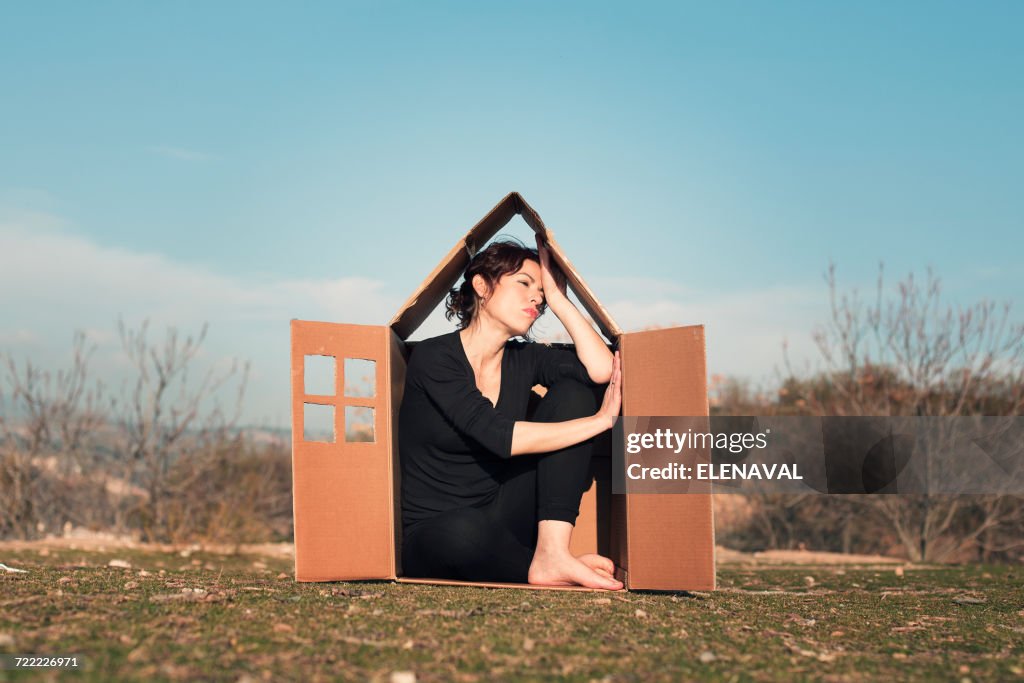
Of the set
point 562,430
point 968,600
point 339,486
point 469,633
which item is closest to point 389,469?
point 339,486

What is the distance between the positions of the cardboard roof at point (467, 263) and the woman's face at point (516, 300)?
121 millimetres

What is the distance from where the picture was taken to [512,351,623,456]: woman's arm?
2.75 meters

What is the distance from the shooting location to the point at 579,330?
10.1ft

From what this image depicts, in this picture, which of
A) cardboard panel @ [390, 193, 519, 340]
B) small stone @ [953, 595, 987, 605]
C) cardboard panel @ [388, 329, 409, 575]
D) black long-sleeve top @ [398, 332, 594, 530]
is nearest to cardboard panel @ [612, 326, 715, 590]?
black long-sleeve top @ [398, 332, 594, 530]

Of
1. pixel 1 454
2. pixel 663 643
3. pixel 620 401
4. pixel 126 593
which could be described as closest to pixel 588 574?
pixel 620 401

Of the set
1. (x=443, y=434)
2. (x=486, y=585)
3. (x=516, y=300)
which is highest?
(x=516, y=300)

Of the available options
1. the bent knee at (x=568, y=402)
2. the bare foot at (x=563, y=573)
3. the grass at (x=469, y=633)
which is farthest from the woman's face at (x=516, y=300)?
the grass at (x=469, y=633)

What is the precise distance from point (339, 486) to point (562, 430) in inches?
31.0

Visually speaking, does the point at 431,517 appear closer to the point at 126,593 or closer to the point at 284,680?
the point at 126,593

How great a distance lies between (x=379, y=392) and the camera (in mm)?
2941

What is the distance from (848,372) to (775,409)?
215 centimetres

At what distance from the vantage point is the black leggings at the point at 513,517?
2.77 metres

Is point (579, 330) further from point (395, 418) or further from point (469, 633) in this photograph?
point (469, 633)

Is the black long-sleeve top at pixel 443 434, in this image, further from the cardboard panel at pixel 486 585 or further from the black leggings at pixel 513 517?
the cardboard panel at pixel 486 585
